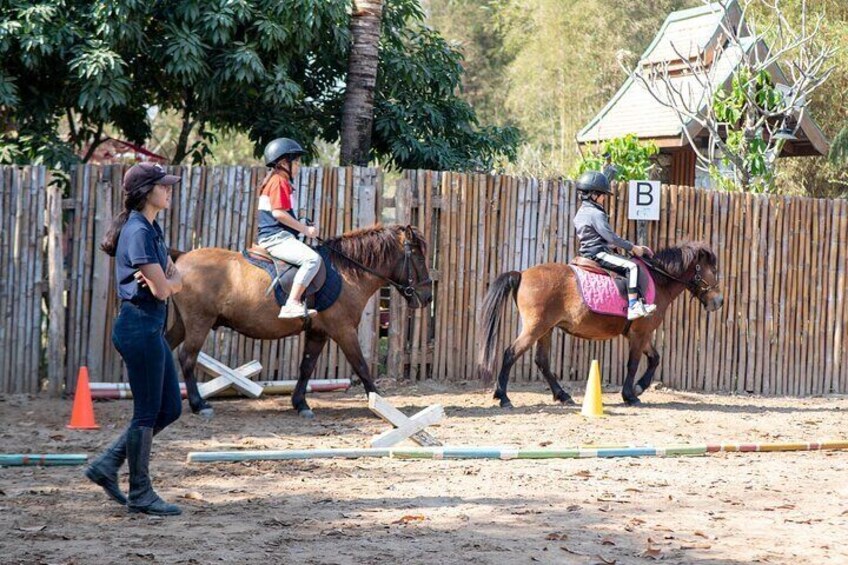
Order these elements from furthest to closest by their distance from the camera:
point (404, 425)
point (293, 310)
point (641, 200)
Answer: point (641, 200), point (293, 310), point (404, 425)

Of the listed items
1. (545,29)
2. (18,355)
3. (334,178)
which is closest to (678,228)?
(334,178)

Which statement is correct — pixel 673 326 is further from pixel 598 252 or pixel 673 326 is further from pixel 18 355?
pixel 18 355

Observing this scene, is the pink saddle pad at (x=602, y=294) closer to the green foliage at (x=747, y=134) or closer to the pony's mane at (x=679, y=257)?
the pony's mane at (x=679, y=257)

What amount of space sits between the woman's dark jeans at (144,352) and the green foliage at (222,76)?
6.72 metres

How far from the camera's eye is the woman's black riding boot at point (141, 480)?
6664 mm

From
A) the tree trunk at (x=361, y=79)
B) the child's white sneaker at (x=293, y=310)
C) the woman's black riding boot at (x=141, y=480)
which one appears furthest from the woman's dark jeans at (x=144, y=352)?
the tree trunk at (x=361, y=79)

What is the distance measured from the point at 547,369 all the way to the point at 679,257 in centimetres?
196

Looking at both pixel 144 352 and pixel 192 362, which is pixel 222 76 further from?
pixel 144 352

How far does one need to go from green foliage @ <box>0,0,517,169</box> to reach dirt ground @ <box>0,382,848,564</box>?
406 cm

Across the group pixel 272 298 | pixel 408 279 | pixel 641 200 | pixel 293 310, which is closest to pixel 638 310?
pixel 641 200

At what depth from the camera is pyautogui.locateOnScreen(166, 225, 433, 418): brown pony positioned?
10.7 meters

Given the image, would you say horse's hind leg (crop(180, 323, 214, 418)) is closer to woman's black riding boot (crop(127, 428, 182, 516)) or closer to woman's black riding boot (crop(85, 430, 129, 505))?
woman's black riding boot (crop(85, 430, 129, 505))

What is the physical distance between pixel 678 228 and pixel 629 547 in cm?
825

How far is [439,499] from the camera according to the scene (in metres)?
7.32
